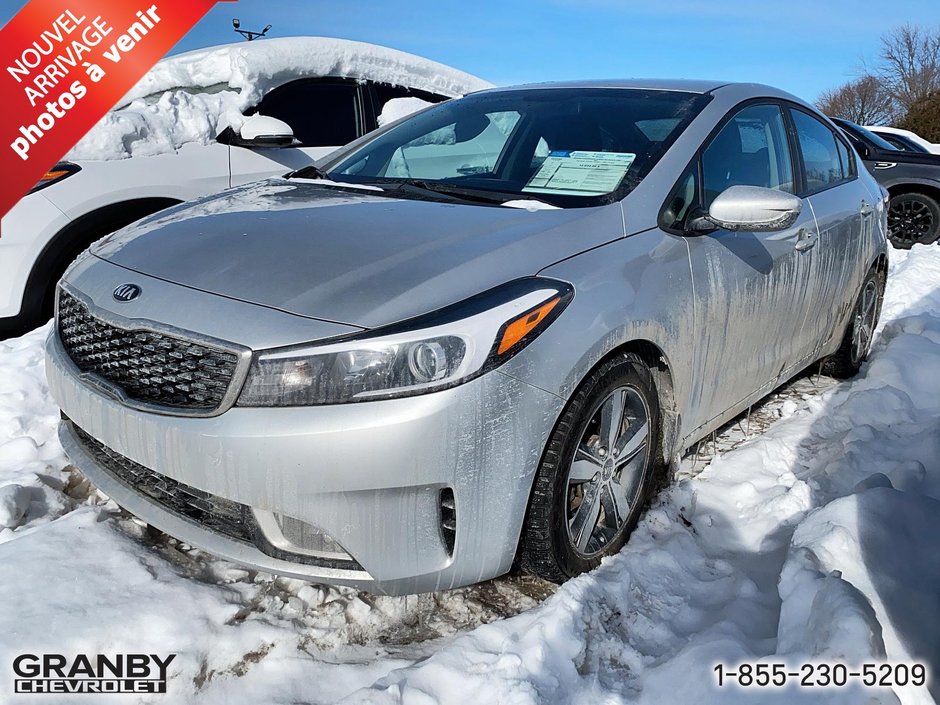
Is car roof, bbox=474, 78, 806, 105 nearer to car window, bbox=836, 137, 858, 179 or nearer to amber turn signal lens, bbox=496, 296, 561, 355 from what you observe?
car window, bbox=836, 137, 858, 179

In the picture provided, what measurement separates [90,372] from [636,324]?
158cm

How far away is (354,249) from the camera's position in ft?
6.89

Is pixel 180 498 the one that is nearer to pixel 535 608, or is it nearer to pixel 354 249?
pixel 354 249

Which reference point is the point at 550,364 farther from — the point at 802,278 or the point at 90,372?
the point at 802,278

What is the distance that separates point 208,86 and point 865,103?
45664 mm

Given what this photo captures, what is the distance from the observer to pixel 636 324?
7.33 feet

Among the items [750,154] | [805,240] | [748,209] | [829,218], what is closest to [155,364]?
[748,209]

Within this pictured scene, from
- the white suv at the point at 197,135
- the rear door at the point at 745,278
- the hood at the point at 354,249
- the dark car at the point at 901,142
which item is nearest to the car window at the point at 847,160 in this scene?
the rear door at the point at 745,278

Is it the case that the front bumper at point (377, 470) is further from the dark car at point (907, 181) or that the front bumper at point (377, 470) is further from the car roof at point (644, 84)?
the dark car at point (907, 181)

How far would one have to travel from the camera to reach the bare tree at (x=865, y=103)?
40.2 m

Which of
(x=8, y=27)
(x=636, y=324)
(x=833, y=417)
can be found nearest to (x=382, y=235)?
(x=636, y=324)

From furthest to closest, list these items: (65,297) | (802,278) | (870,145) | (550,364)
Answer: (870,145)
(802,278)
(65,297)
(550,364)

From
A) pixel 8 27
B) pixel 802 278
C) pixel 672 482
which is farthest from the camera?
pixel 8 27

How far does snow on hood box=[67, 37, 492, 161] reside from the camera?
411cm
